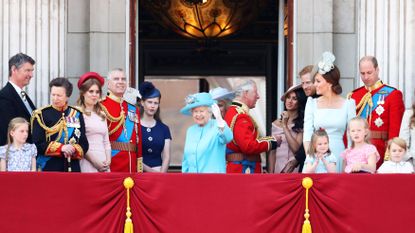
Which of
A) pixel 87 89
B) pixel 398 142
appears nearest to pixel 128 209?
pixel 87 89

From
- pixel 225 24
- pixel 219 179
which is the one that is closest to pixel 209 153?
pixel 219 179

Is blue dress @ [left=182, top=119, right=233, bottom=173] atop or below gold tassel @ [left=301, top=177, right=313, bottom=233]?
atop

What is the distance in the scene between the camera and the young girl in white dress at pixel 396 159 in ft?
46.0

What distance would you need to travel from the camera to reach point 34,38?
16.8 metres

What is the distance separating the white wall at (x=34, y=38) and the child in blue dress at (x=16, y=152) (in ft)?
8.40

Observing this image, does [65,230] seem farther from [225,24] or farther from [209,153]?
[225,24]

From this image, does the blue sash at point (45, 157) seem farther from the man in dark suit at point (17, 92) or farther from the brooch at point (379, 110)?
the brooch at point (379, 110)

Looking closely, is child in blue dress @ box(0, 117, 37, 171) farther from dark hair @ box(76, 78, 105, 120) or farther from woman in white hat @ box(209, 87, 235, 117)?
woman in white hat @ box(209, 87, 235, 117)

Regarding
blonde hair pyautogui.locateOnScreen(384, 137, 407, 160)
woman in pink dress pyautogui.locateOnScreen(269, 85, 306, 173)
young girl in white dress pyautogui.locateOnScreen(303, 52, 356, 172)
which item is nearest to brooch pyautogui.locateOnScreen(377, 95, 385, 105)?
young girl in white dress pyautogui.locateOnScreen(303, 52, 356, 172)

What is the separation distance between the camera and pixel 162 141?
15.7 meters

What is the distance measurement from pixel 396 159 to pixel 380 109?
1.15 metres

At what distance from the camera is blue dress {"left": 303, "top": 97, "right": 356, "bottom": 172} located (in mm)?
14523

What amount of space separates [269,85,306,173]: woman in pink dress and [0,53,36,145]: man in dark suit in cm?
273

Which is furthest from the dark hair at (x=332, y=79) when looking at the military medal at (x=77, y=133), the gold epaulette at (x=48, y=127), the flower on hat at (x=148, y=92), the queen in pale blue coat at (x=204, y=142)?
the gold epaulette at (x=48, y=127)
